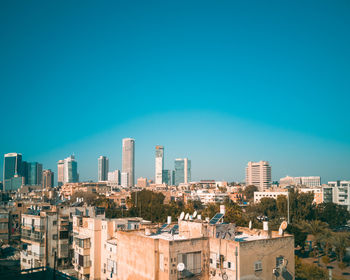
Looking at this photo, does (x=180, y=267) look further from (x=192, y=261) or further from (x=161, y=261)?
(x=192, y=261)

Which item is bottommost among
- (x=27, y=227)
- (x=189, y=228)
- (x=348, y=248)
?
(x=348, y=248)

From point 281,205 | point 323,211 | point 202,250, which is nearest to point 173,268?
point 202,250

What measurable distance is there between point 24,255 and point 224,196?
85994mm

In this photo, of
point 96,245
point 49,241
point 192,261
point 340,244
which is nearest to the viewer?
point 192,261

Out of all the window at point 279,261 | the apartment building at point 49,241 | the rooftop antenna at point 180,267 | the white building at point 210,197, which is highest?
the rooftop antenna at point 180,267

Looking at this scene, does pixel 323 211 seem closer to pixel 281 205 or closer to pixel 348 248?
pixel 281 205

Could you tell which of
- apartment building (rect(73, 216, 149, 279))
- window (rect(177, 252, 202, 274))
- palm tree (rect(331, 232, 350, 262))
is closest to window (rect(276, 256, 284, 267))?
window (rect(177, 252, 202, 274))

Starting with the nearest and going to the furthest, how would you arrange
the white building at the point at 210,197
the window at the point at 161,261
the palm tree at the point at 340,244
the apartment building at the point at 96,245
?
the window at the point at 161,261, the apartment building at the point at 96,245, the palm tree at the point at 340,244, the white building at the point at 210,197

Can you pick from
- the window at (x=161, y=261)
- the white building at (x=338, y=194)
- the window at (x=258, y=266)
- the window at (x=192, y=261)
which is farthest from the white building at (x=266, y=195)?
the window at (x=161, y=261)

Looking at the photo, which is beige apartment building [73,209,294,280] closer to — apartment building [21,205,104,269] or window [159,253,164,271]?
window [159,253,164,271]

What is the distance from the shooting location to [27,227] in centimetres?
3753

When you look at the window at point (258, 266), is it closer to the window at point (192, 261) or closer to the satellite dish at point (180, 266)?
the window at point (192, 261)

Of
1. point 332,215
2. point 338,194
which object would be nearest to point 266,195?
point 338,194

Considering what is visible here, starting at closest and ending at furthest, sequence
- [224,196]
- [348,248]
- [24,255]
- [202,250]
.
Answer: [202,250] → [24,255] → [348,248] → [224,196]
